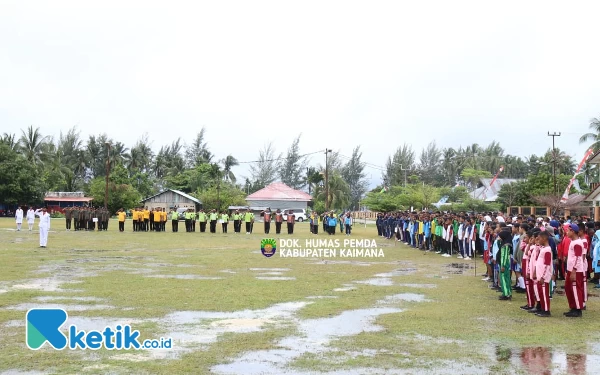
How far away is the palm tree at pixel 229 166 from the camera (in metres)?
95.1

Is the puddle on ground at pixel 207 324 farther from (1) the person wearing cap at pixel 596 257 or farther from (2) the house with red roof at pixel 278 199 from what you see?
(2) the house with red roof at pixel 278 199

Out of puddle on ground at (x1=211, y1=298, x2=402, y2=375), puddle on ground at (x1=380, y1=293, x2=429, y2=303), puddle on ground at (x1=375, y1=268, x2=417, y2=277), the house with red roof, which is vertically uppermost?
the house with red roof

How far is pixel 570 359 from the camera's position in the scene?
26.4 ft

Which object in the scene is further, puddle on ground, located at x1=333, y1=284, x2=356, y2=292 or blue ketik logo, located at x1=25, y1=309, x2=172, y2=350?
puddle on ground, located at x1=333, y1=284, x2=356, y2=292

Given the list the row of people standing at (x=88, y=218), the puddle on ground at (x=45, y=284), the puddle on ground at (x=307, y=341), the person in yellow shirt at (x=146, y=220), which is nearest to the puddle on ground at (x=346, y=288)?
the puddle on ground at (x=307, y=341)

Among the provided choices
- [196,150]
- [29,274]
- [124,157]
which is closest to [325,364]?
[29,274]

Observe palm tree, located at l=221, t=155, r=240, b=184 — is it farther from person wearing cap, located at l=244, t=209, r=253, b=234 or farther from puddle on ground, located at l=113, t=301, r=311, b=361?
puddle on ground, located at l=113, t=301, r=311, b=361

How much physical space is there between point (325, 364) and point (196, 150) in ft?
326

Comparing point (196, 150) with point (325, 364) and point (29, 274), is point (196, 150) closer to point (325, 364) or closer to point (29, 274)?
point (29, 274)

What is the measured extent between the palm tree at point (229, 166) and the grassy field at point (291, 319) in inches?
2986

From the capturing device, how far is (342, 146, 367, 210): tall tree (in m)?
110

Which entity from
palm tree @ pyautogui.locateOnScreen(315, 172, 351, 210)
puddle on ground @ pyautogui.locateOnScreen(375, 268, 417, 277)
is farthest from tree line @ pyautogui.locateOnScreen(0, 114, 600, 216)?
puddle on ground @ pyautogui.locateOnScreen(375, 268, 417, 277)

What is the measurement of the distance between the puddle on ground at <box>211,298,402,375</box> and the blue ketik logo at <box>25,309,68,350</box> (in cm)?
252

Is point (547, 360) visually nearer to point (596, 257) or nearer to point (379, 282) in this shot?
point (379, 282)
